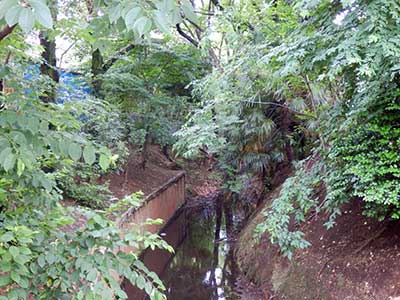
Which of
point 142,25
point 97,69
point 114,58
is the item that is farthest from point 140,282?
point 114,58

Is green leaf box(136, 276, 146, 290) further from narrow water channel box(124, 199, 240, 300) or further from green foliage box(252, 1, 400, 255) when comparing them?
narrow water channel box(124, 199, 240, 300)

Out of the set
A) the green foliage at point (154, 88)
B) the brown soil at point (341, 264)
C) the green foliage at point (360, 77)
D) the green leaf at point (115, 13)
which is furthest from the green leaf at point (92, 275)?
the green foliage at point (154, 88)

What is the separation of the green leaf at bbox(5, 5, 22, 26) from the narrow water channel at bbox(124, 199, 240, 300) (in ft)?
19.0

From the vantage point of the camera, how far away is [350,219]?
489 centimetres

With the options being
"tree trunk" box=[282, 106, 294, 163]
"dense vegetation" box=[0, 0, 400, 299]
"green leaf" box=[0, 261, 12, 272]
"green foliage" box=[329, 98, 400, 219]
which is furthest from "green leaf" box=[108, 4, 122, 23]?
"tree trunk" box=[282, 106, 294, 163]

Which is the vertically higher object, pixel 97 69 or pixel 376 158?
pixel 97 69

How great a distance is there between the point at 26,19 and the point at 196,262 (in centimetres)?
791

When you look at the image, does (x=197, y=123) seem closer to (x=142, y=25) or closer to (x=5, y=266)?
(x=5, y=266)

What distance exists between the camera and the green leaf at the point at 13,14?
1.00 metres

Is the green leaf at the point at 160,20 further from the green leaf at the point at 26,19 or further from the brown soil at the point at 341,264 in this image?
the brown soil at the point at 341,264

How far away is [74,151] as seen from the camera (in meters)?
1.59

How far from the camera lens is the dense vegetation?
1573 mm

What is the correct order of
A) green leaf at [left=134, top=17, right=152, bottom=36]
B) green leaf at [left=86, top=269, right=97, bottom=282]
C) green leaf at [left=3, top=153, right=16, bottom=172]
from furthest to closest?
green leaf at [left=86, top=269, right=97, bottom=282] < green leaf at [left=3, top=153, right=16, bottom=172] < green leaf at [left=134, top=17, right=152, bottom=36]

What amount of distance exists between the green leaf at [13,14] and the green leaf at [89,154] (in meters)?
0.68
